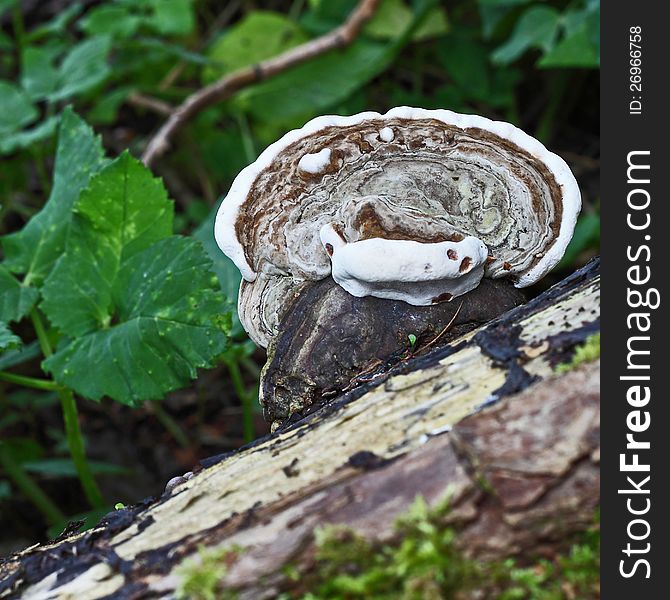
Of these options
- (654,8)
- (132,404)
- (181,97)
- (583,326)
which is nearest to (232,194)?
(132,404)

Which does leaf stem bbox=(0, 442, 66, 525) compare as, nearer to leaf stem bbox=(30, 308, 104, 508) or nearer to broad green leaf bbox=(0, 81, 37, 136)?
leaf stem bbox=(30, 308, 104, 508)

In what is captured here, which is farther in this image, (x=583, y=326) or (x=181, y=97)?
(x=181, y=97)

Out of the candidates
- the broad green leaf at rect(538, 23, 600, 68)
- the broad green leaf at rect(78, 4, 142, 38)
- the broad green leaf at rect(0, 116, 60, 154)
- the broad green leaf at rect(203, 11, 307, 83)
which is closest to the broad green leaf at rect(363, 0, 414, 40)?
the broad green leaf at rect(203, 11, 307, 83)

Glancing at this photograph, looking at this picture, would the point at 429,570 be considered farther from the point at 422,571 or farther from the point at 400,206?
the point at 400,206

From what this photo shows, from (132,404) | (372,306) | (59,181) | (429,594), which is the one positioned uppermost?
(59,181)

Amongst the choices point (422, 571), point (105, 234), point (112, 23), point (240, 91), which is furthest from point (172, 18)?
point (422, 571)

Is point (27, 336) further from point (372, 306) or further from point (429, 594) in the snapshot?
point (429, 594)

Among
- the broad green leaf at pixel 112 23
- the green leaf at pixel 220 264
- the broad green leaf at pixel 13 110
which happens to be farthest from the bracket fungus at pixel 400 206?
the broad green leaf at pixel 112 23
